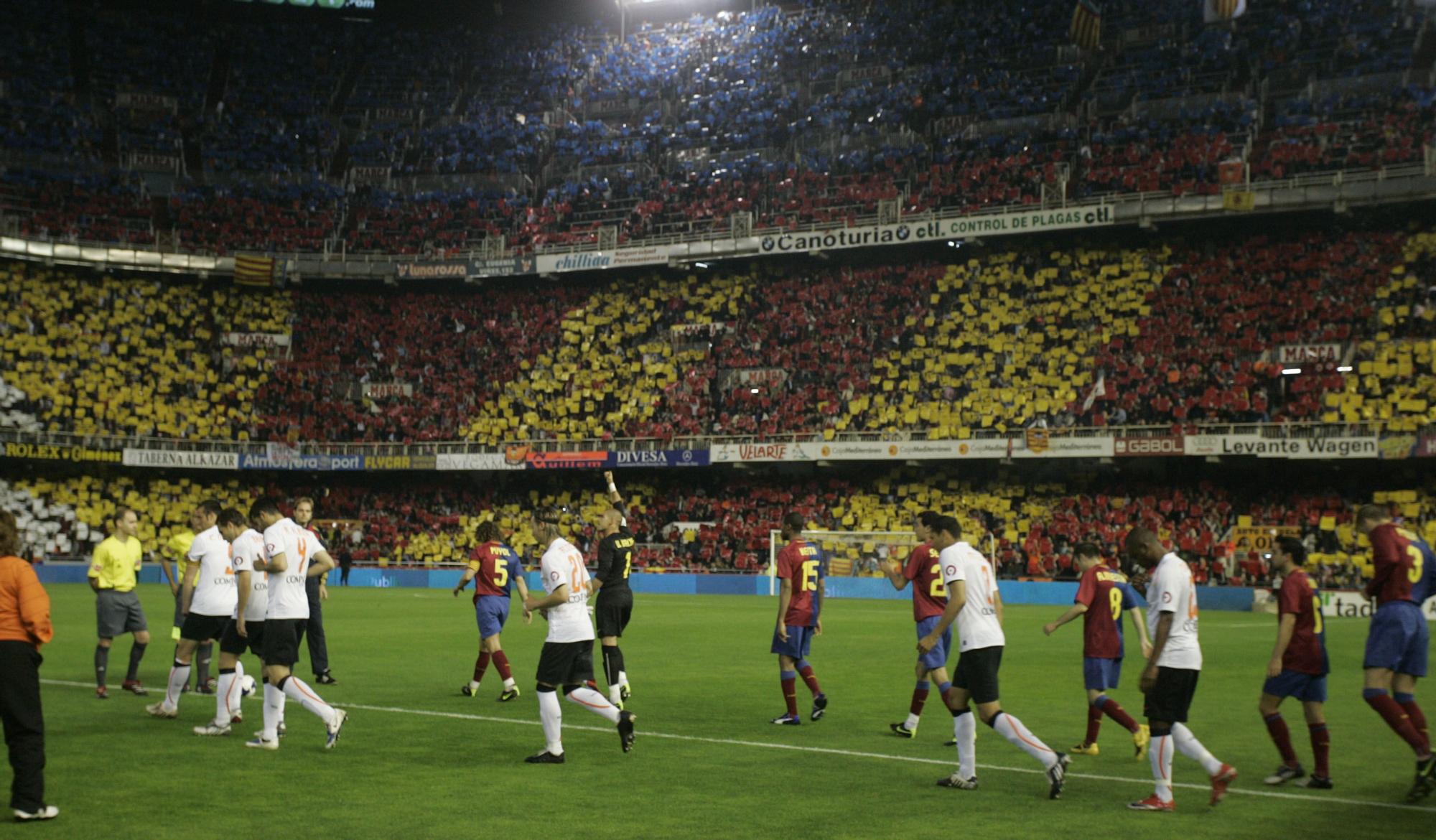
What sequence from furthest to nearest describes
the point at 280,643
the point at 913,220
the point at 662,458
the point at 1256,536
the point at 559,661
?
the point at 662,458 → the point at 913,220 → the point at 1256,536 → the point at 280,643 → the point at 559,661

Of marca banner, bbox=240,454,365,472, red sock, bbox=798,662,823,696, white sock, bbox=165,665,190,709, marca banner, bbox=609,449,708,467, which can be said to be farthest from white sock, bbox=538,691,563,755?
marca banner, bbox=240,454,365,472

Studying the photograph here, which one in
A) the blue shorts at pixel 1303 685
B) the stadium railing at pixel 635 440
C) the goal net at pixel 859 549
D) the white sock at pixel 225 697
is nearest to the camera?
the blue shorts at pixel 1303 685

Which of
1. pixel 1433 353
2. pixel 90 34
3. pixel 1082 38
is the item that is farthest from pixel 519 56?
pixel 1433 353

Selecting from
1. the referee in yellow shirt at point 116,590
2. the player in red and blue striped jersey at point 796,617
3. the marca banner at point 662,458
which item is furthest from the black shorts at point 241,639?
the marca banner at point 662,458

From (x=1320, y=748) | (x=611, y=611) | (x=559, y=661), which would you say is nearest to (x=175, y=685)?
(x=611, y=611)

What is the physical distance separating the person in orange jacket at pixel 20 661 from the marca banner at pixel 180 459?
48946 mm

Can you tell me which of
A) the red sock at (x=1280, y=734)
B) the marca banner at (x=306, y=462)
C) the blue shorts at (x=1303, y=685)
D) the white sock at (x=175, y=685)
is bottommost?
the white sock at (x=175, y=685)

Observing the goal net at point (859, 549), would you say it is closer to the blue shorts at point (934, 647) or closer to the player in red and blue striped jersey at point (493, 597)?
the player in red and blue striped jersey at point (493, 597)

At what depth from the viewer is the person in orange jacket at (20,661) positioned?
29.3ft

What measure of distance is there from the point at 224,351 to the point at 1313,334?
45311 millimetres

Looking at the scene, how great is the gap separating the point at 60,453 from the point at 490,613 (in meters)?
42.6

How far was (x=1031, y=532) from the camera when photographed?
4453 centimetres

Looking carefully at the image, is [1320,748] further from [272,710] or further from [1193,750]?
[272,710]

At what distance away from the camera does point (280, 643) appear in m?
12.4
